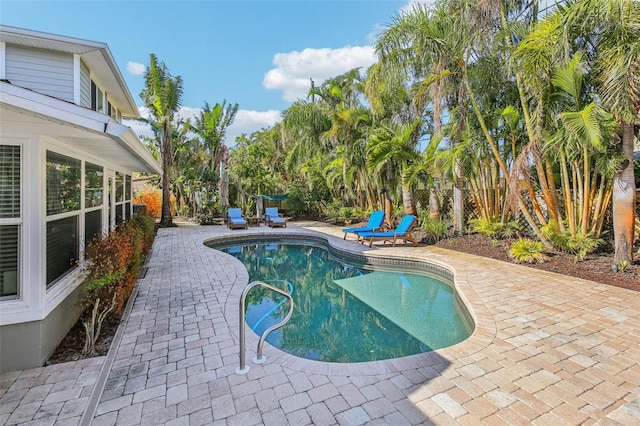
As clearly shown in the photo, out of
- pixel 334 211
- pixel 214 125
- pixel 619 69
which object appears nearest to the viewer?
pixel 619 69

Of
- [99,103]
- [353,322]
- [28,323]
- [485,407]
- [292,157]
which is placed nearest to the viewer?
[485,407]

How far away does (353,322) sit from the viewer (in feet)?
19.0

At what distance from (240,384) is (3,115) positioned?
351 centimetres

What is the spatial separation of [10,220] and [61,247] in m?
1.01

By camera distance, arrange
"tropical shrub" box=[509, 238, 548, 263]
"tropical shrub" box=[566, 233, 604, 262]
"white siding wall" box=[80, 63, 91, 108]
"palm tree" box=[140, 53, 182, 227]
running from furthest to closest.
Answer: "palm tree" box=[140, 53, 182, 227] < "tropical shrub" box=[509, 238, 548, 263] < "tropical shrub" box=[566, 233, 604, 262] < "white siding wall" box=[80, 63, 91, 108]

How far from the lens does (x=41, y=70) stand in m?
6.50

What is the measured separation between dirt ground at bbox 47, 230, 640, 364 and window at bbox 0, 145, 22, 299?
99cm

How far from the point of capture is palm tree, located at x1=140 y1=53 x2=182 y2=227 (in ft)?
49.1

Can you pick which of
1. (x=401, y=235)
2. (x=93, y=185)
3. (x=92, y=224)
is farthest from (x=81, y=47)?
(x=401, y=235)

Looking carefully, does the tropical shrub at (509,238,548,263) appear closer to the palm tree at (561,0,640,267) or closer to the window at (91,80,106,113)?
the palm tree at (561,0,640,267)

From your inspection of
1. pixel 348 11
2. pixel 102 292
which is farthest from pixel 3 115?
pixel 348 11

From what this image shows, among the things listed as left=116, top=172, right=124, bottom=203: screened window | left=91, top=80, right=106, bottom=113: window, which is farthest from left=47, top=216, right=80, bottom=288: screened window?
left=116, top=172, right=124, bottom=203: screened window

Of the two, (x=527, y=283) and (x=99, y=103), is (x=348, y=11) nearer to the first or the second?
(x=99, y=103)

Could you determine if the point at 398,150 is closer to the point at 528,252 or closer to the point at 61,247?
the point at 528,252
